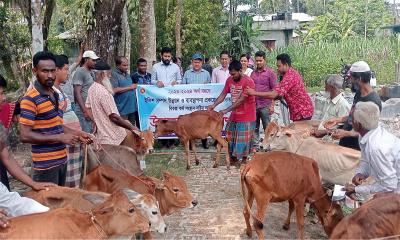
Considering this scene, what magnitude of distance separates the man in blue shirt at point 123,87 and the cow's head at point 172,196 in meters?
4.41

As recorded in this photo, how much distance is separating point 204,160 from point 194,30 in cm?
1255

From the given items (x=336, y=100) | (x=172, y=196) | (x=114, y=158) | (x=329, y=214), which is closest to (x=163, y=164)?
(x=114, y=158)

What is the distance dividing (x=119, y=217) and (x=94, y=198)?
23.7 inches

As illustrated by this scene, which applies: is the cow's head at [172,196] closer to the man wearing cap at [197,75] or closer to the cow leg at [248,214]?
the cow leg at [248,214]

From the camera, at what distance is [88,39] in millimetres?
9594

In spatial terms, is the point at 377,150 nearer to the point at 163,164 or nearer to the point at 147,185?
the point at 147,185

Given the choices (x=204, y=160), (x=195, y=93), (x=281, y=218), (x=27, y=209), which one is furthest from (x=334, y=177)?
(x=195, y=93)

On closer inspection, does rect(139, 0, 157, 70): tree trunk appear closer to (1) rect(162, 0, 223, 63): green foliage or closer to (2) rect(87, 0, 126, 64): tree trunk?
(2) rect(87, 0, 126, 64): tree trunk

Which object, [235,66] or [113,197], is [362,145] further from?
[235,66]

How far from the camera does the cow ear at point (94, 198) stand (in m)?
4.30

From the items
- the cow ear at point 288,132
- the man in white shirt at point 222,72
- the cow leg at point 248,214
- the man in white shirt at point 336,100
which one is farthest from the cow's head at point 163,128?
the cow leg at point 248,214

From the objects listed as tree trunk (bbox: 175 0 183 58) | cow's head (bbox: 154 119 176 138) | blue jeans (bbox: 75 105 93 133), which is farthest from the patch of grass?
tree trunk (bbox: 175 0 183 58)

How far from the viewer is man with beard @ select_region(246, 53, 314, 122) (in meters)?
7.70

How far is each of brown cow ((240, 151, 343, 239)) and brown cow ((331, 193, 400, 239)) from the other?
206 cm
